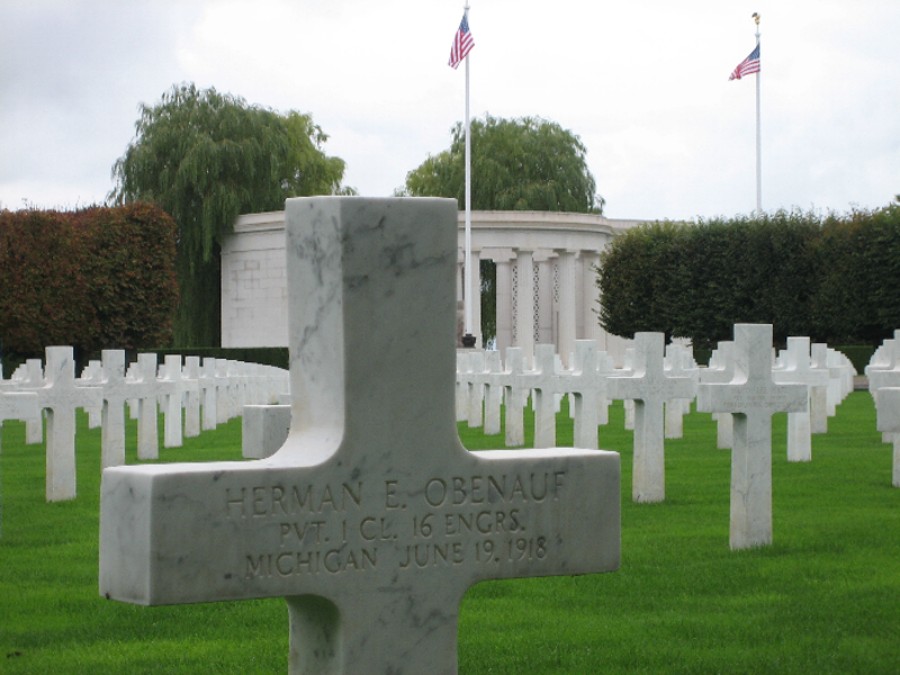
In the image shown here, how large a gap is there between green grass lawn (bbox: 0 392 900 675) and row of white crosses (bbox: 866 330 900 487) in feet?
2.78

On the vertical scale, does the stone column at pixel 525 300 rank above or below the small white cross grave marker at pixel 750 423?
above

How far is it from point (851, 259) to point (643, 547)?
34.7 metres

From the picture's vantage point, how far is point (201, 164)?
47.7 meters

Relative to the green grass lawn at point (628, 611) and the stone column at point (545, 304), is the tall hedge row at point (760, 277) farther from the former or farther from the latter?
the green grass lawn at point (628, 611)

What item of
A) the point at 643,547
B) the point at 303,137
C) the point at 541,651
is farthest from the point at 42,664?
the point at 303,137

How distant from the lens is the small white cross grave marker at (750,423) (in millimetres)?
9305

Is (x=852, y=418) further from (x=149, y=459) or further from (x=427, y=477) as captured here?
(x=427, y=477)

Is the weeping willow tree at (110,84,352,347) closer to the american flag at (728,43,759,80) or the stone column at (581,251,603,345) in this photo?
the stone column at (581,251,603,345)

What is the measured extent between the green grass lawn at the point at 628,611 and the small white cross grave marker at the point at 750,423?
0.64ft

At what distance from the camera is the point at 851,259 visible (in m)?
42.4

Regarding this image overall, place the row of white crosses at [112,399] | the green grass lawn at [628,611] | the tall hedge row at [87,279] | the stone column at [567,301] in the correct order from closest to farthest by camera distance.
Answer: the green grass lawn at [628,611], the row of white crosses at [112,399], the tall hedge row at [87,279], the stone column at [567,301]

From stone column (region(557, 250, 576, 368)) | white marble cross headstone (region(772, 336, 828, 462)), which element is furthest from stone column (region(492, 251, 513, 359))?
white marble cross headstone (region(772, 336, 828, 462))

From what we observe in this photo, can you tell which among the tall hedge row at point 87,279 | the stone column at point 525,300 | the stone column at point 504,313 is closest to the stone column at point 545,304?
the stone column at point 504,313

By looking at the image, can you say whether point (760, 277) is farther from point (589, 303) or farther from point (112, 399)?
point (112, 399)
